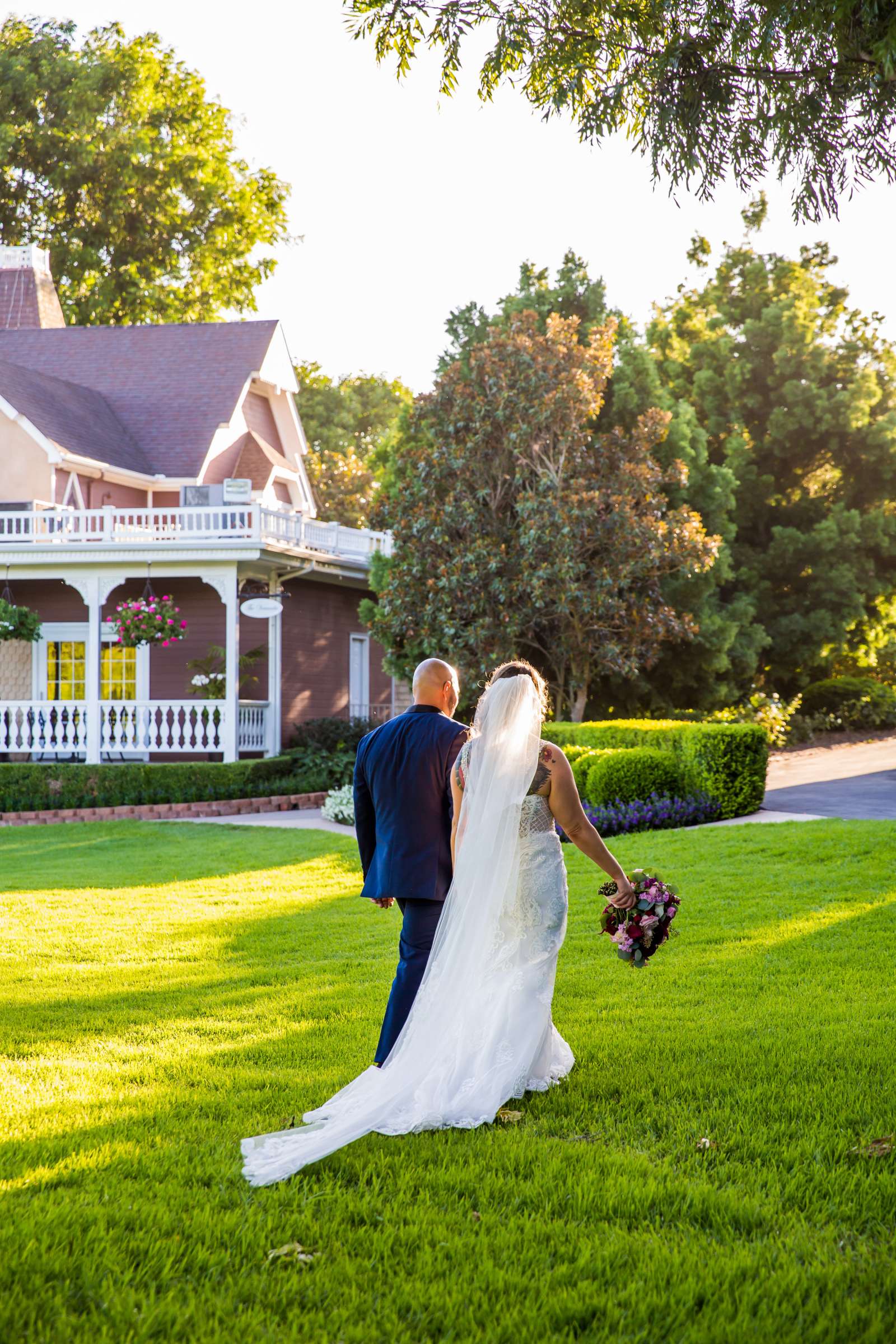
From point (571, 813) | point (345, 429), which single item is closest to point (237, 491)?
point (571, 813)

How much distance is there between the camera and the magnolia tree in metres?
19.9

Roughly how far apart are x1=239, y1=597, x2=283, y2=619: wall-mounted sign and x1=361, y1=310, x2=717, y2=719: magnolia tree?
1.96 metres

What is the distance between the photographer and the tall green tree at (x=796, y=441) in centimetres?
2698

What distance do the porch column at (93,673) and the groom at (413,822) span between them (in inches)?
670

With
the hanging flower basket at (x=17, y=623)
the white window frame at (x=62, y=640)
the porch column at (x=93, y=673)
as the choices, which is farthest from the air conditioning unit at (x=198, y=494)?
the hanging flower basket at (x=17, y=623)

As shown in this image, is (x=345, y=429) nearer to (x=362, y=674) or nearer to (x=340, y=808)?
(x=362, y=674)

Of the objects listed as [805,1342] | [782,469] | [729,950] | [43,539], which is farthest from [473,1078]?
[782,469]

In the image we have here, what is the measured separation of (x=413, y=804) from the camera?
5.75m

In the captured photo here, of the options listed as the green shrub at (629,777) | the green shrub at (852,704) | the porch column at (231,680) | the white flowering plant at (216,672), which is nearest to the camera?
the green shrub at (629,777)

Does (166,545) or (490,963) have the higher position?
(166,545)

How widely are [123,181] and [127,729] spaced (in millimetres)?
24020

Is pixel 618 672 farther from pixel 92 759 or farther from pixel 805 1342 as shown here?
pixel 805 1342

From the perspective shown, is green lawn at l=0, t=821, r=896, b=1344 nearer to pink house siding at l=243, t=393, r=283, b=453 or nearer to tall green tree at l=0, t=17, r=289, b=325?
pink house siding at l=243, t=393, r=283, b=453

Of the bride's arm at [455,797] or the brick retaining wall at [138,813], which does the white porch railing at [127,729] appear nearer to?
the brick retaining wall at [138,813]
